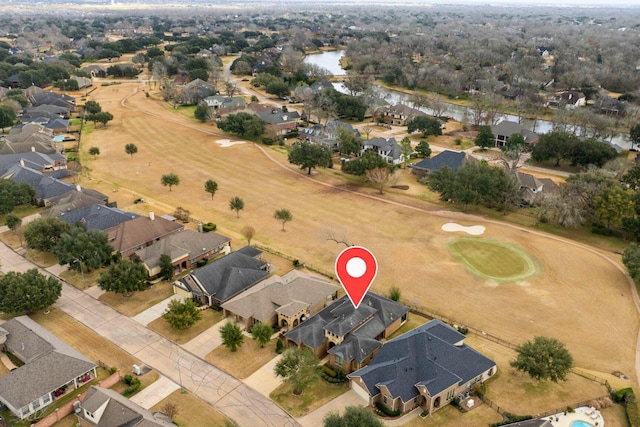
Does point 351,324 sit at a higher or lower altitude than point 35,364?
higher

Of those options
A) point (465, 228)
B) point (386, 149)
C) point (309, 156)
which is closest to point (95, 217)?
point (309, 156)

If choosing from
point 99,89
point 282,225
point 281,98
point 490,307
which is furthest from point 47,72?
A: point 490,307

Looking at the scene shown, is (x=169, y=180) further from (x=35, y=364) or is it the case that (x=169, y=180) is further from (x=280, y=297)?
(x=35, y=364)

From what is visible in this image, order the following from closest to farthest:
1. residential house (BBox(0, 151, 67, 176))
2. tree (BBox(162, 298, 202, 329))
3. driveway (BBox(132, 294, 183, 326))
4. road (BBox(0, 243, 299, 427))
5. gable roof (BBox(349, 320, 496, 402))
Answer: road (BBox(0, 243, 299, 427)), gable roof (BBox(349, 320, 496, 402)), tree (BBox(162, 298, 202, 329)), driveway (BBox(132, 294, 183, 326)), residential house (BBox(0, 151, 67, 176))

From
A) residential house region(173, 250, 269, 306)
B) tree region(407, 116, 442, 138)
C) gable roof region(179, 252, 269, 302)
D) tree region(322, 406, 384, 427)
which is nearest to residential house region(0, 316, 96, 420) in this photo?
residential house region(173, 250, 269, 306)

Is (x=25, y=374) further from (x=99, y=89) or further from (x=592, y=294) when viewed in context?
(x=99, y=89)

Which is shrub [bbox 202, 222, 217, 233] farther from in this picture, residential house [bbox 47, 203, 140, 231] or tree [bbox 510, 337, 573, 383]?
tree [bbox 510, 337, 573, 383]
